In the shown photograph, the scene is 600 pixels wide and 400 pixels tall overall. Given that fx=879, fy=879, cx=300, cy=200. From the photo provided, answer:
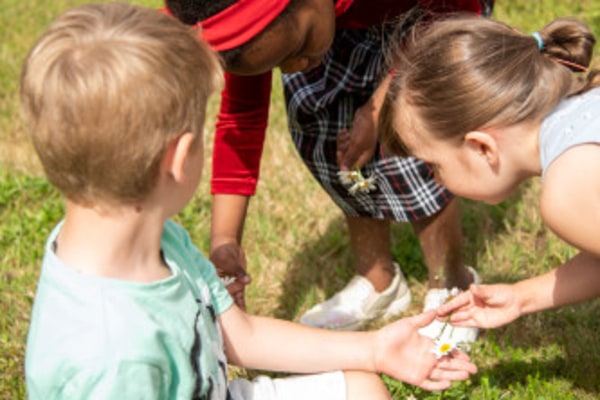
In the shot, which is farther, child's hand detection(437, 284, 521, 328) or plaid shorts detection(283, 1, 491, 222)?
plaid shorts detection(283, 1, 491, 222)

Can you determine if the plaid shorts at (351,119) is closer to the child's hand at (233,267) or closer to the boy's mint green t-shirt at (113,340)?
the child's hand at (233,267)

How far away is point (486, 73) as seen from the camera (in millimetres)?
1949

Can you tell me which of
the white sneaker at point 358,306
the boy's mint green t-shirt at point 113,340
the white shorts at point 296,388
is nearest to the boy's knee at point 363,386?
the white shorts at point 296,388

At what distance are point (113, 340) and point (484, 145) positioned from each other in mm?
942

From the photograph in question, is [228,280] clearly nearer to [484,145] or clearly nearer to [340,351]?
[340,351]

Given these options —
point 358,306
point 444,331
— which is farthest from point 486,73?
point 358,306

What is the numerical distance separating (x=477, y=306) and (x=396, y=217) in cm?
56

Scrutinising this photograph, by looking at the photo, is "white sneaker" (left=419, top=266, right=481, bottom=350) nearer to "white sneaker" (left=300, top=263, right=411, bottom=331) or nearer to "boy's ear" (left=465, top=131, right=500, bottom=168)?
"white sneaker" (left=300, top=263, right=411, bottom=331)

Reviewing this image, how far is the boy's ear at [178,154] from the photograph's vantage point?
159 cm

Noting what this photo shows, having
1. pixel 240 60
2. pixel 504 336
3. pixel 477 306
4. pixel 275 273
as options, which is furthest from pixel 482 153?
pixel 275 273

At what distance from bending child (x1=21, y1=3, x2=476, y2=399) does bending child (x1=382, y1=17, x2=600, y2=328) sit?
0.60 m

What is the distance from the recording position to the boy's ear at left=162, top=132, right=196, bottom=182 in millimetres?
1593

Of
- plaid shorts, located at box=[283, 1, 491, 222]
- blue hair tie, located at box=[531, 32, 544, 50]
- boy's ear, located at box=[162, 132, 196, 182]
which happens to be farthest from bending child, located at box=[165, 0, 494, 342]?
boy's ear, located at box=[162, 132, 196, 182]

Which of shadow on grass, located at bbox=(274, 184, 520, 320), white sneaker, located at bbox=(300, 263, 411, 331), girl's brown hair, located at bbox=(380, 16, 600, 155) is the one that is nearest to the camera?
girl's brown hair, located at bbox=(380, 16, 600, 155)
